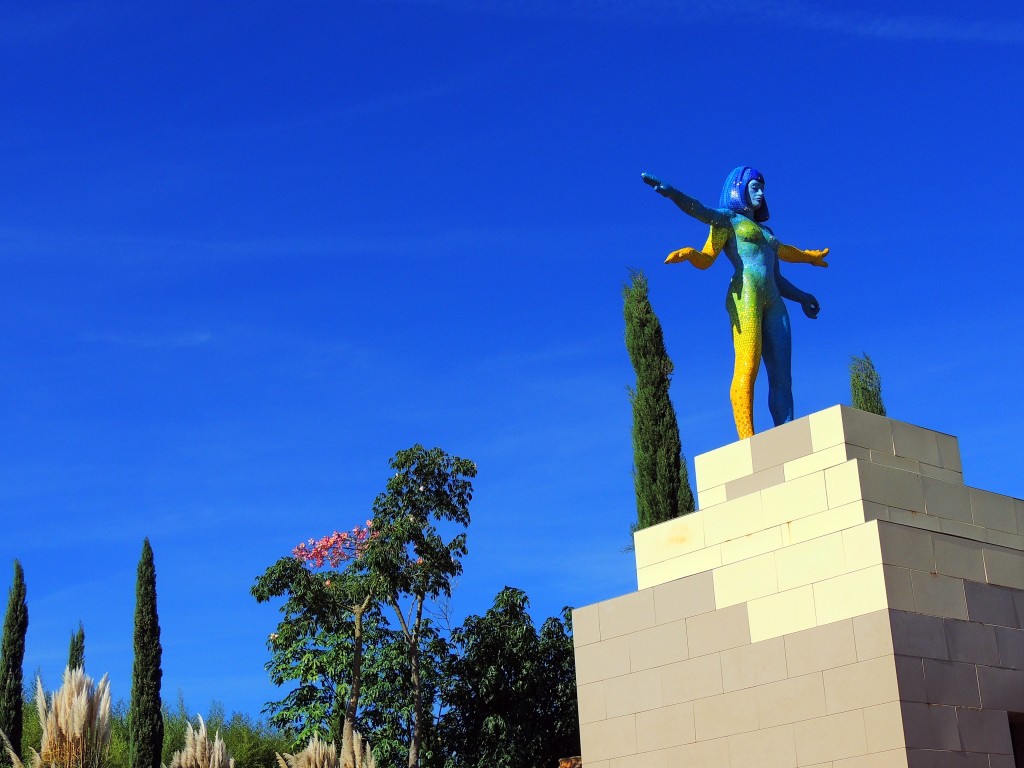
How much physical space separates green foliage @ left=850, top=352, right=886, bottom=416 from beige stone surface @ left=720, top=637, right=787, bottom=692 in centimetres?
845

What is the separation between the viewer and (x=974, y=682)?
8711mm

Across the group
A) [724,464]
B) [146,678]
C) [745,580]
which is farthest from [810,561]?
[146,678]

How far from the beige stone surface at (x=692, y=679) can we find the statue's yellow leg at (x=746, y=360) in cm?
188

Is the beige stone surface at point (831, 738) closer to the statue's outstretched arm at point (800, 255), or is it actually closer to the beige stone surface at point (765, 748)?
the beige stone surface at point (765, 748)

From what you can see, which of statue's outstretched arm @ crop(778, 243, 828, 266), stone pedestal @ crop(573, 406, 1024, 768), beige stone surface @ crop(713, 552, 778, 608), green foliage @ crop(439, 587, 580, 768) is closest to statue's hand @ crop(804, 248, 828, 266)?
statue's outstretched arm @ crop(778, 243, 828, 266)

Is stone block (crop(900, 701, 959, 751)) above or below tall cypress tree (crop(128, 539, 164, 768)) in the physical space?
below

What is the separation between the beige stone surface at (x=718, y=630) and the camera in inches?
367

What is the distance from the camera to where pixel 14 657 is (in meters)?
20.4

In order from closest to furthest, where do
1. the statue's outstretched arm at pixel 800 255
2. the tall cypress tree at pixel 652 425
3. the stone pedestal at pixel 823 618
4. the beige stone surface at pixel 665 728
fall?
the stone pedestal at pixel 823 618 → the beige stone surface at pixel 665 728 → the statue's outstretched arm at pixel 800 255 → the tall cypress tree at pixel 652 425

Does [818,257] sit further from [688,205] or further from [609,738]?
[609,738]

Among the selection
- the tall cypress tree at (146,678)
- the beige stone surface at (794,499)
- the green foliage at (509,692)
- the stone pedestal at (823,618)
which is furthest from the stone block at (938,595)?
the tall cypress tree at (146,678)

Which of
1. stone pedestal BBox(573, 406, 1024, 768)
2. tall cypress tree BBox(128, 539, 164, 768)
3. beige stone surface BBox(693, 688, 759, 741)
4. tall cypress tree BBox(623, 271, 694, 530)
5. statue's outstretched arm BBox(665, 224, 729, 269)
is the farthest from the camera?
tall cypress tree BBox(128, 539, 164, 768)

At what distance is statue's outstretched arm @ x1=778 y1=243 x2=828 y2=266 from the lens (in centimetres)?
1112

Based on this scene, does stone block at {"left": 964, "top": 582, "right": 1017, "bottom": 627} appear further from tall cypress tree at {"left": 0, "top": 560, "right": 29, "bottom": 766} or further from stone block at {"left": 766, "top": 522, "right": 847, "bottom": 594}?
tall cypress tree at {"left": 0, "top": 560, "right": 29, "bottom": 766}
